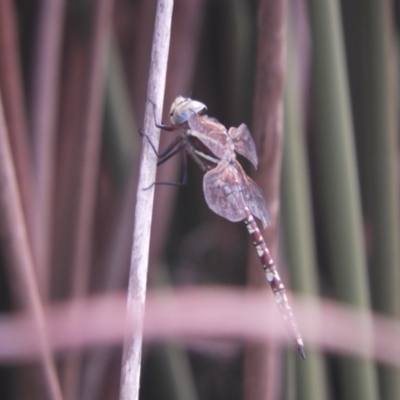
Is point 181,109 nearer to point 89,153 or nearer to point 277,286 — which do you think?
point 89,153

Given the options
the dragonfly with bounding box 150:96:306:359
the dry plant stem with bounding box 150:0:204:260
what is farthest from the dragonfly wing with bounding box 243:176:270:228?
the dry plant stem with bounding box 150:0:204:260

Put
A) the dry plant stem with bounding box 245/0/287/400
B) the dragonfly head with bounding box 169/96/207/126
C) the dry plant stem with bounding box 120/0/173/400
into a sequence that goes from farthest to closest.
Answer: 1. the dragonfly head with bounding box 169/96/207/126
2. the dry plant stem with bounding box 245/0/287/400
3. the dry plant stem with bounding box 120/0/173/400

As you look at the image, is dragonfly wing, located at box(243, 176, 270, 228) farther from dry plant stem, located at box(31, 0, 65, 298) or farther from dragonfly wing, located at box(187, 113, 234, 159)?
dry plant stem, located at box(31, 0, 65, 298)

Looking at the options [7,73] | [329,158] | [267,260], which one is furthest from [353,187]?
[7,73]

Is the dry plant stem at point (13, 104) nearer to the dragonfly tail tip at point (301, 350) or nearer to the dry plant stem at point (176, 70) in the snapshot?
the dry plant stem at point (176, 70)

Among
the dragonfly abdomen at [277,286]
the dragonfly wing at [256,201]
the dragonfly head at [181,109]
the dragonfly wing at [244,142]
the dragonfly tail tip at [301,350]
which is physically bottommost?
the dragonfly tail tip at [301,350]

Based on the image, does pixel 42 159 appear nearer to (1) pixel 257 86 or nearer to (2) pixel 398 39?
(1) pixel 257 86

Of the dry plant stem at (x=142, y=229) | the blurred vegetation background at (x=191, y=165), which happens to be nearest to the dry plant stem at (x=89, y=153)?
the blurred vegetation background at (x=191, y=165)
